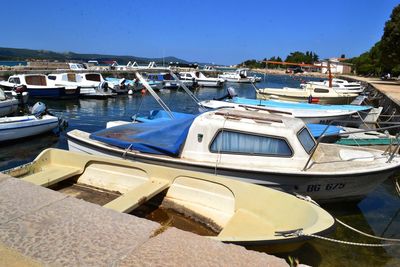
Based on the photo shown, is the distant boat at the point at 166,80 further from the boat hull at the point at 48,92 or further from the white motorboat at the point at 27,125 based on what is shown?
the white motorboat at the point at 27,125

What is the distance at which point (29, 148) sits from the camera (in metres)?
13.6

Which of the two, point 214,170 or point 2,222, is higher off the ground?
point 2,222

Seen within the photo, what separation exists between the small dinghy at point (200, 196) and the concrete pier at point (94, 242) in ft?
3.86

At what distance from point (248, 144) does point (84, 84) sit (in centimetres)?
2664

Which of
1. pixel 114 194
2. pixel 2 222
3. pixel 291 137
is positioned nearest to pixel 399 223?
pixel 291 137

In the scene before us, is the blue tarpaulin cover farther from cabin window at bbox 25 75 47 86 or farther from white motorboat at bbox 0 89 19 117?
cabin window at bbox 25 75 47 86

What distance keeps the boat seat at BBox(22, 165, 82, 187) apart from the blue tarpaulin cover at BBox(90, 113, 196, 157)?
6.27 ft

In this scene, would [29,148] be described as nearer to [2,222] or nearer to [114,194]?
[114,194]

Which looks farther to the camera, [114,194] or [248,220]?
[114,194]

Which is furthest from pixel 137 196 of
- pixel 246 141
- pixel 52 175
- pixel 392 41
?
pixel 392 41

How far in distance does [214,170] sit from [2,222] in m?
5.03

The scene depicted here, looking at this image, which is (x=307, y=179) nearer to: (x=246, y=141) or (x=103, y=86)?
(x=246, y=141)

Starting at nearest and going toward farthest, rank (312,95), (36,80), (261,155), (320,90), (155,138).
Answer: (261,155)
(155,138)
(312,95)
(320,90)
(36,80)

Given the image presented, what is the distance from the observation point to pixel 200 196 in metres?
5.85
